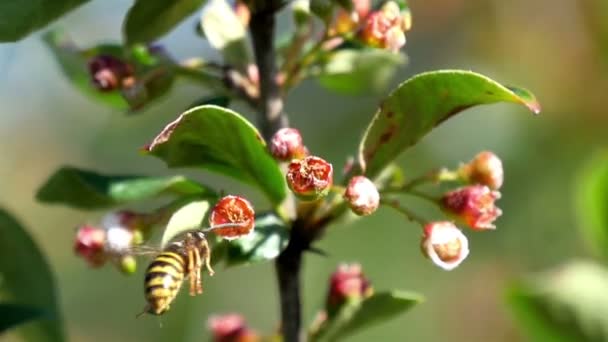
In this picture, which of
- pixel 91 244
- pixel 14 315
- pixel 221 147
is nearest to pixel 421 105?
pixel 221 147

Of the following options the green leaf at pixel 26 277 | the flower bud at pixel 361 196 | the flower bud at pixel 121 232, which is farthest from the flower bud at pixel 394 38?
the green leaf at pixel 26 277

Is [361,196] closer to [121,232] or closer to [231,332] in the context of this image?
[121,232]

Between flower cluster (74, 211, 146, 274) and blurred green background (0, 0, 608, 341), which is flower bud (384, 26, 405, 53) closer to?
flower cluster (74, 211, 146, 274)

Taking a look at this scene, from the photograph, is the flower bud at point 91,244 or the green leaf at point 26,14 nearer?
A: the green leaf at point 26,14

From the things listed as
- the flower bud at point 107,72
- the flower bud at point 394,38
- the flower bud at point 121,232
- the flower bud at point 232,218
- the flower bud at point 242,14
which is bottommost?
the flower bud at point 232,218

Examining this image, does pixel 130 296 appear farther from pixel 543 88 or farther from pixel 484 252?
pixel 543 88

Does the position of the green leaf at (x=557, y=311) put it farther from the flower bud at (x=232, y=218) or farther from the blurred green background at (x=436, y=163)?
the blurred green background at (x=436, y=163)

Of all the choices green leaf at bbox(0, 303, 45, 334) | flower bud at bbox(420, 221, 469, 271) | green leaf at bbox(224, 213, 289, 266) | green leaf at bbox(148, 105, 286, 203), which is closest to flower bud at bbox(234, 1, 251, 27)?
green leaf at bbox(148, 105, 286, 203)
